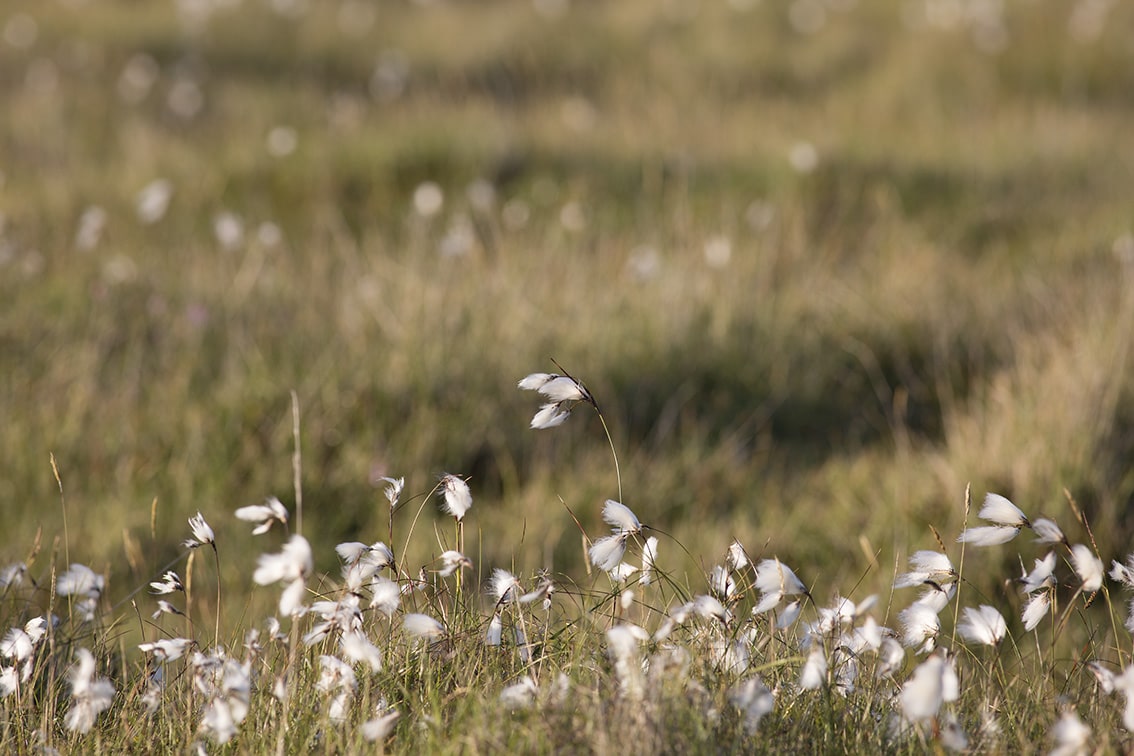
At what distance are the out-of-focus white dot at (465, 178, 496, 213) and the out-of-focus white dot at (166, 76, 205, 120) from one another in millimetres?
3053

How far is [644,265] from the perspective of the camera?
16.2 feet

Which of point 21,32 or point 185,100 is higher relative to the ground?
point 21,32

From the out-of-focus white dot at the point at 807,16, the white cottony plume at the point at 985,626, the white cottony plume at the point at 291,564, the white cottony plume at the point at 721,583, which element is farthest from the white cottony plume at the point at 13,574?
the out-of-focus white dot at the point at 807,16

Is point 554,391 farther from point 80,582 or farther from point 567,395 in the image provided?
point 80,582

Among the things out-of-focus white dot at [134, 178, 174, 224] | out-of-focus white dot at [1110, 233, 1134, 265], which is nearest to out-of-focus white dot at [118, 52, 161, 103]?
out-of-focus white dot at [134, 178, 174, 224]

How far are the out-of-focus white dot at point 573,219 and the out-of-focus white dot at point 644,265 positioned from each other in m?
0.61

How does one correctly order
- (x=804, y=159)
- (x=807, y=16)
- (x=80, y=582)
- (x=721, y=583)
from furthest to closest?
(x=807, y=16) < (x=804, y=159) < (x=80, y=582) < (x=721, y=583)

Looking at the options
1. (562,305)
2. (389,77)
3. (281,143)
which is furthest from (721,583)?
(389,77)

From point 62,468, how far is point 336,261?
2426 millimetres

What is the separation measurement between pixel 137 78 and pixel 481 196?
406cm

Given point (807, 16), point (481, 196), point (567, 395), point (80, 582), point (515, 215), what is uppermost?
point (567, 395)

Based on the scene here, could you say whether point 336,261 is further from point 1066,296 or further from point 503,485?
point 1066,296

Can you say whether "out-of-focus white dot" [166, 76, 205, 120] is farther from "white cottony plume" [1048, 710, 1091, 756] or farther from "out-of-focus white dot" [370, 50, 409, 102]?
"white cottony plume" [1048, 710, 1091, 756]

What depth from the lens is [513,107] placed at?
9375 millimetres
